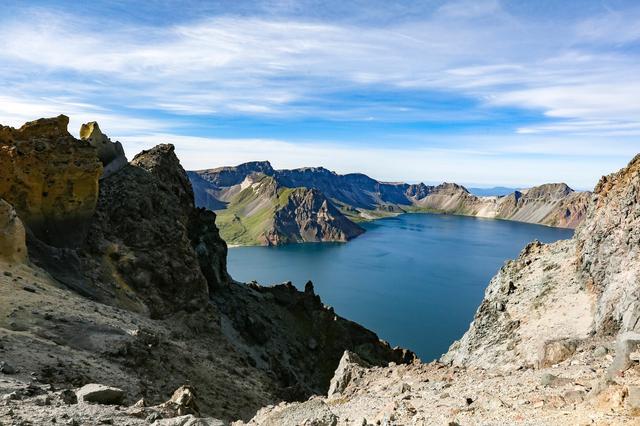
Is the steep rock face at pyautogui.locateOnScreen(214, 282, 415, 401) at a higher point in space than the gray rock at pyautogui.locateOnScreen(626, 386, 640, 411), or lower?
lower

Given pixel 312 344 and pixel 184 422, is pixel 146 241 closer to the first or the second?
pixel 312 344

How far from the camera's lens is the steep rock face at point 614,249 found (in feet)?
124

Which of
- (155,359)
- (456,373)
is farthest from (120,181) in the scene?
(456,373)

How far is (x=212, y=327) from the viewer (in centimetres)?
5259

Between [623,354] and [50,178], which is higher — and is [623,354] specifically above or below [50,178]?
below

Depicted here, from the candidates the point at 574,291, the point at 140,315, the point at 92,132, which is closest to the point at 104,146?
the point at 92,132

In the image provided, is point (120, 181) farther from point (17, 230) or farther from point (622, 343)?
point (622, 343)

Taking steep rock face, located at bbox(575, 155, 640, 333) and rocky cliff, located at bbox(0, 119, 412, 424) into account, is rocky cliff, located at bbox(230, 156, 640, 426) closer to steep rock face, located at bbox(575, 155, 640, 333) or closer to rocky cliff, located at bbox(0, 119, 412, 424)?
steep rock face, located at bbox(575, 155, 640, 333)

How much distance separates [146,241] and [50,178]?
12026mm

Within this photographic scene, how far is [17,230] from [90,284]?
8.75 metres

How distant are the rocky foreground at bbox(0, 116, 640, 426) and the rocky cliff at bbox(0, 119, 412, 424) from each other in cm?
17

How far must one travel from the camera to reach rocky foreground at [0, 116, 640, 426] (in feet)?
52.6

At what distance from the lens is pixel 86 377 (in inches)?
835

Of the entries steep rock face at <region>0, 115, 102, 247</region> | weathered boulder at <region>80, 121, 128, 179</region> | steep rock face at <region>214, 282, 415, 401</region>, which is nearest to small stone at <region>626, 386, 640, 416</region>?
steep rock face at <region>0, 115, 102, 247</region>
